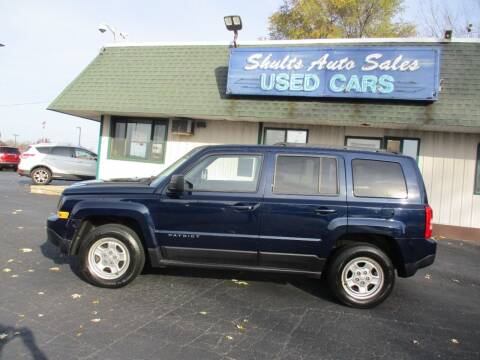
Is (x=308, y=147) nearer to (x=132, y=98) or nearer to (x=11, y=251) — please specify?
(x=11, y=251)

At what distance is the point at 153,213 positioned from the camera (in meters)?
4.77

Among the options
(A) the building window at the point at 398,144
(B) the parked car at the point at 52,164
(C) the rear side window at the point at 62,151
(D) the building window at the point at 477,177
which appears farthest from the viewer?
(C) the rear side window at the point at 62,151

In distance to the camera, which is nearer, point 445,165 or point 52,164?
point 445,165

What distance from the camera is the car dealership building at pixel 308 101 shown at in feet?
30.8

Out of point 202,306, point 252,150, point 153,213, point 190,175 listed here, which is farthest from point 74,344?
point 252,150

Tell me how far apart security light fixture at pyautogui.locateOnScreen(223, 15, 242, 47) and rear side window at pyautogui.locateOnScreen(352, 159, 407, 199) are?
7.63 meters

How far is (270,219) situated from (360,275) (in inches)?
48.7

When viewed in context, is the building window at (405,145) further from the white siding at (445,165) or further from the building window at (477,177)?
the building window at (477,177)

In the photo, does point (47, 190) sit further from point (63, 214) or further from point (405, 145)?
point (405, 145)

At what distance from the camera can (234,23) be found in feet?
36.8

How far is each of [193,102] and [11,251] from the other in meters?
5.96

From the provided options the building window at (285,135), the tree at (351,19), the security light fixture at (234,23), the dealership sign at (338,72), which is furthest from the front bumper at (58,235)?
the tree at (351,19)

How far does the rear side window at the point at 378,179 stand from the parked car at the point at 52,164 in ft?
44.7

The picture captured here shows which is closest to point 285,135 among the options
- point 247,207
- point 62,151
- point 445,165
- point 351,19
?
point 445,165
